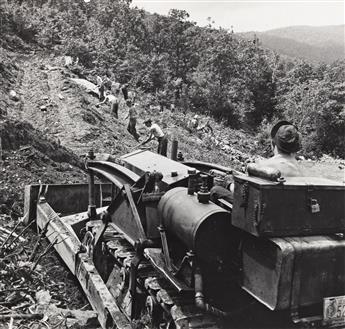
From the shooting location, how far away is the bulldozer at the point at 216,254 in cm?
359

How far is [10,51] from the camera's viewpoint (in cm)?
2547

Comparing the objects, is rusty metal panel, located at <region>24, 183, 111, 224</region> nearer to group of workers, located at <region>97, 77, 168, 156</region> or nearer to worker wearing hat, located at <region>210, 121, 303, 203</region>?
group of workers, located at <region>97, 77, 168, 156</region>

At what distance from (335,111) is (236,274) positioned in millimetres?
36569

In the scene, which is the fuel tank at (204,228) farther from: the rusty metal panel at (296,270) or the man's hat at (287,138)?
the man's hat at (287,138)

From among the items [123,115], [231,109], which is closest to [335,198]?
[123,115]

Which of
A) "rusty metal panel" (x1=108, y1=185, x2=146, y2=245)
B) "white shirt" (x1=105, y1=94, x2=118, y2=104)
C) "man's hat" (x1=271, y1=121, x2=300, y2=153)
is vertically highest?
"man's hat" (x1=271, y1=121, x2=300, y2=153)

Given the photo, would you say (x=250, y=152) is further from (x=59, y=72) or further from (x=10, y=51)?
(x=10, y=51)

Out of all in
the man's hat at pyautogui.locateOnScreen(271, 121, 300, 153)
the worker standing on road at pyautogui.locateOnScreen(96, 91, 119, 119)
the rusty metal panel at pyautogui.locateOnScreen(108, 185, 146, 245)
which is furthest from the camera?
the worker standing on road at pyautogui.locateOnScreen(96, 91, 119, 119)

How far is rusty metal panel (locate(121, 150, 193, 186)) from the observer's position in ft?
17.8

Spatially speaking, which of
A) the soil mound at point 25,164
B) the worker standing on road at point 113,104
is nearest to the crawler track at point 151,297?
the soil mound at point 25,164

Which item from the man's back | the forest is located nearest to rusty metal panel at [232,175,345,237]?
the man's back

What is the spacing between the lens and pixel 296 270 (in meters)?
3.52

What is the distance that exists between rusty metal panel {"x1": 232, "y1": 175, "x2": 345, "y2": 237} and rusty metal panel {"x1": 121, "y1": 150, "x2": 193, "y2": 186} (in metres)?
1.61

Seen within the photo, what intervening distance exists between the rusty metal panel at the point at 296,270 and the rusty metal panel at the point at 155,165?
5.82ft
